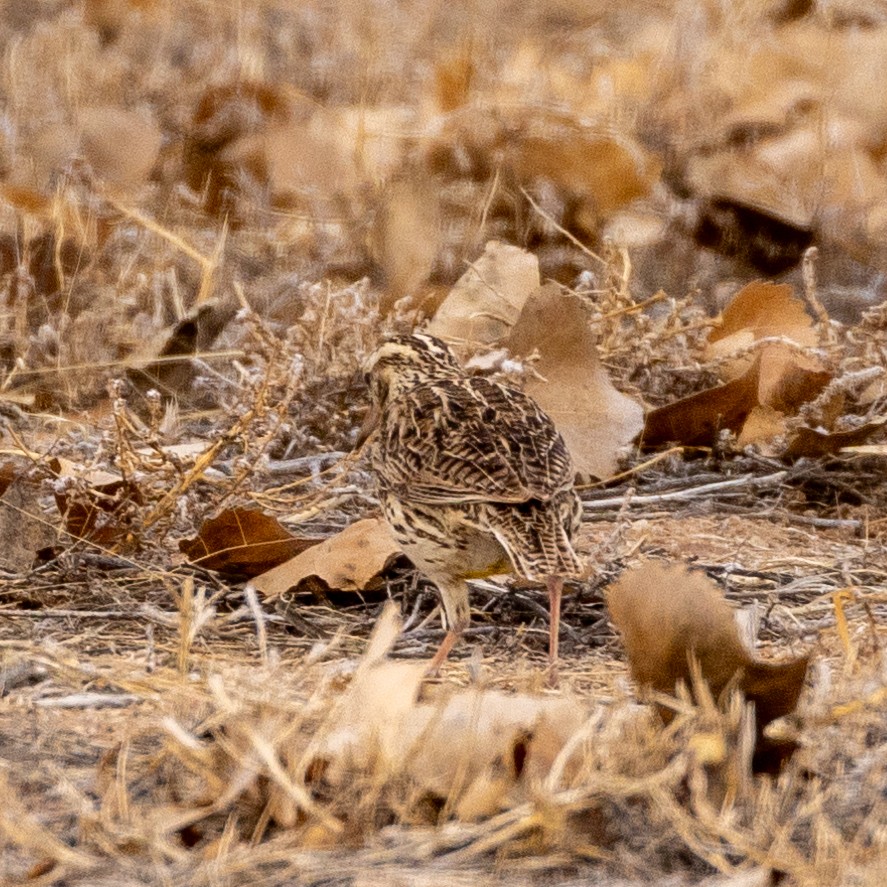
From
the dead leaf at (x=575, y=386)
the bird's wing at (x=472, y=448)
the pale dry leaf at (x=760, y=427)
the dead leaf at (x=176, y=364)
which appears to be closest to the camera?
the bird's wing at (x=472, y=448)

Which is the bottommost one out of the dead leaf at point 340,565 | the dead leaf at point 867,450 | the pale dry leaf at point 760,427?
the dead leaf at point 340,565

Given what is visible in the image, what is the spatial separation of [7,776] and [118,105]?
259 inches

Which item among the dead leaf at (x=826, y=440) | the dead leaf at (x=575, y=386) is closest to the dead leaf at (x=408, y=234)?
the dead leaf at (x=575, y=386)

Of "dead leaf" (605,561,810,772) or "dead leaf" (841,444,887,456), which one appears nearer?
"dead leaf" (605,561,810,772)

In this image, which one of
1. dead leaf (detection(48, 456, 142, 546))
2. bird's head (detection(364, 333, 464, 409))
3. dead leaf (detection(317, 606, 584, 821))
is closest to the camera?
dead leaf (detection(317, 606, 584, 821))

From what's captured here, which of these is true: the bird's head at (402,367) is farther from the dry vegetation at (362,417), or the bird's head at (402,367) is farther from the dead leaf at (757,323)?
the dead leaf at (757,323)

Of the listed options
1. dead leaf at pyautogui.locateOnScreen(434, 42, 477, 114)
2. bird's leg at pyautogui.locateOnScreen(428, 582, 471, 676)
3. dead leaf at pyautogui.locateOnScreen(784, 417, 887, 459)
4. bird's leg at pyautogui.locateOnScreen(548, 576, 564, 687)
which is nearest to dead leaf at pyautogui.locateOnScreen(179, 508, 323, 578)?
bird's leg at pyautogui.locateOnScreen(428, 582, 471, 676)

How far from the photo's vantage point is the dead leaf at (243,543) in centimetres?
446

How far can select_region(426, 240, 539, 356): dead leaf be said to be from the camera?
581 cm

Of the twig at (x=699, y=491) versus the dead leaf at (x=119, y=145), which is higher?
the dead leaf at (x=119, y=145)

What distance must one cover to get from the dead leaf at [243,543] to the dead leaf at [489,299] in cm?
146

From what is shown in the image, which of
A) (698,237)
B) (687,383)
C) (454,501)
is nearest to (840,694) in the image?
(454,501)

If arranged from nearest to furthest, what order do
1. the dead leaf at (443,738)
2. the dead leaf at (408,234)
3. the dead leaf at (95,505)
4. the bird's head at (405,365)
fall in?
the dead leaf at (443,738) < the dead leaf at (95,505) < the bird's head at (405,365) < the dead leaf at (408,234)

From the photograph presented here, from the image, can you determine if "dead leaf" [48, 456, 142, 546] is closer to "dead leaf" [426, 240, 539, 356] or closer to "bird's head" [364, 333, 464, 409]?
"bird's head" [364, 333, 464, 409]
